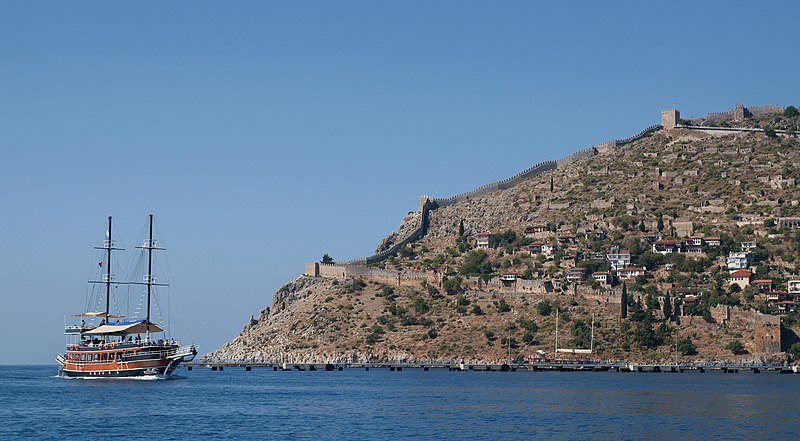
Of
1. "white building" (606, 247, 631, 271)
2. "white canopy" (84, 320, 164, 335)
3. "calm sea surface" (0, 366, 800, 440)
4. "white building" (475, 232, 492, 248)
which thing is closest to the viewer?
"calm sea surface" (0, 366, 800, 440)

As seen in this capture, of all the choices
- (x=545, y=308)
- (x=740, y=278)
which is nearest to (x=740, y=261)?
(x=740, y=278)

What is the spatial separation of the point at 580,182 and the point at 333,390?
6280cm

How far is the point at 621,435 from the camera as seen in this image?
4281cm

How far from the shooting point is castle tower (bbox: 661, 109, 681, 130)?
5330 inches

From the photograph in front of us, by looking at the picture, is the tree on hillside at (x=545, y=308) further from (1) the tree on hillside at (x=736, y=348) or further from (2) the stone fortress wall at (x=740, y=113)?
(2) the stone fortress wall at (x=740, y=113)

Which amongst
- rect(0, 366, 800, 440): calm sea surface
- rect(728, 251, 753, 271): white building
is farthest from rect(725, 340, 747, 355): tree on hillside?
rect(728, 251, 753, 271): white building

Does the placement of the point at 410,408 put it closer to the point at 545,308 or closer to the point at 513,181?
the point at 545,308

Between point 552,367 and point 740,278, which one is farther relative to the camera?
point 740,278

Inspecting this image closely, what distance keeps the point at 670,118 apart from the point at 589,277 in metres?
37.8

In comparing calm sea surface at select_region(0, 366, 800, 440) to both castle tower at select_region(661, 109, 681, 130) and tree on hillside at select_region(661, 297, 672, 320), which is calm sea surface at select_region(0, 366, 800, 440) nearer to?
tree on hillside at select_region(661, 297, 672, 320)

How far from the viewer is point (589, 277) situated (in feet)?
340

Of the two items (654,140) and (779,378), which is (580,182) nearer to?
(654,140)

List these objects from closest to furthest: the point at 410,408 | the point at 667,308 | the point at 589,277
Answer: the point at 410,408 → the point at 667,308 → the point at 589,277

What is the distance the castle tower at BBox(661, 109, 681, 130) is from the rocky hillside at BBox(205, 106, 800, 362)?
374 cm
